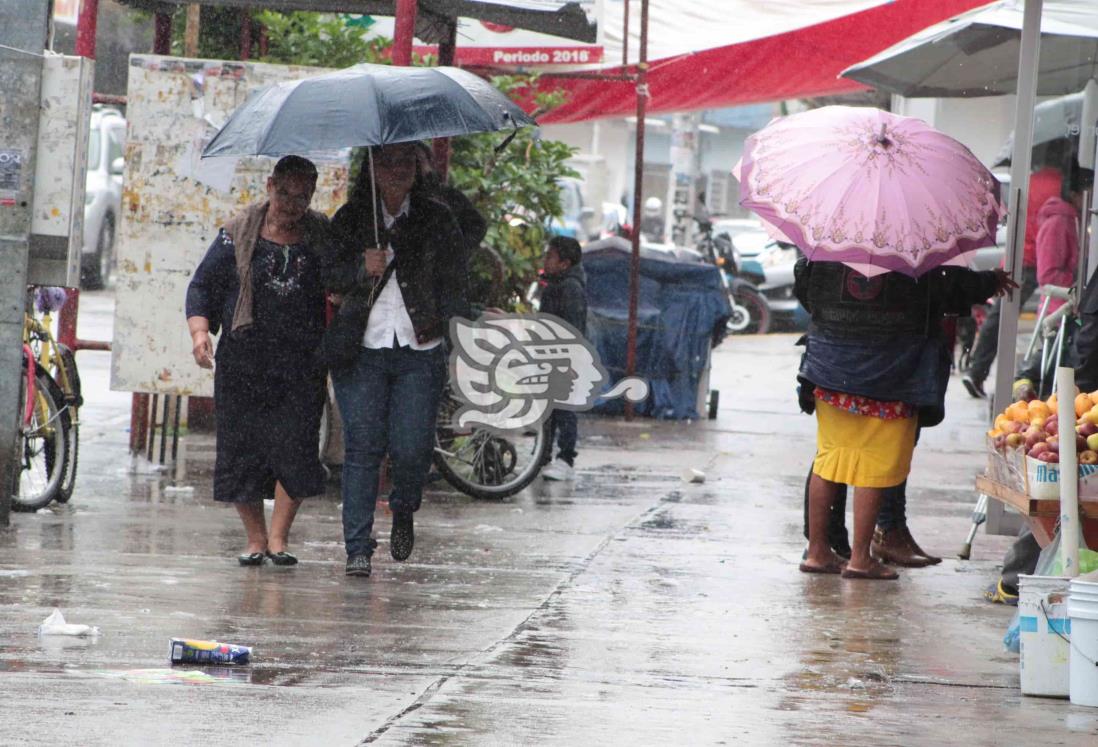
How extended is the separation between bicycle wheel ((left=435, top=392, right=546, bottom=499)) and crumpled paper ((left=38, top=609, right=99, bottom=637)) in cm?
363

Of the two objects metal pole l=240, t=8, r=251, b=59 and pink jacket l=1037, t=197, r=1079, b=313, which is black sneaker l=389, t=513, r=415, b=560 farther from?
metal pole l=240, t=8, r=251, b=59

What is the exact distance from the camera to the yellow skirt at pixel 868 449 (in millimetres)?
7441

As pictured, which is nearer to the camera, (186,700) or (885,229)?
(186,700)

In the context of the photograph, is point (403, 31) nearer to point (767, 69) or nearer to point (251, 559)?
point (251, 559)

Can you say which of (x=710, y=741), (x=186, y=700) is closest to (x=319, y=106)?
(x=186, y=700)

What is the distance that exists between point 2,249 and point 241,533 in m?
1.70

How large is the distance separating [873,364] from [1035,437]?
1356 mm

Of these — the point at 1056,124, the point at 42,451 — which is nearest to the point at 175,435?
the point at 42,451

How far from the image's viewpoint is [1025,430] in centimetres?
622

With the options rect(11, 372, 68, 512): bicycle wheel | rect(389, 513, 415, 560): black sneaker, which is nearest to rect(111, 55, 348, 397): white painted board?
rect(11, 372, 68, 512): bicycle wheel

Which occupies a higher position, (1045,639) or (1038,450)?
(1038,450)

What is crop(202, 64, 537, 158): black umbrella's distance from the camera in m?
6.65

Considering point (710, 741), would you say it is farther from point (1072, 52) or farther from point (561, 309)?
point (561, 309)

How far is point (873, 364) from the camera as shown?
7297 mm
